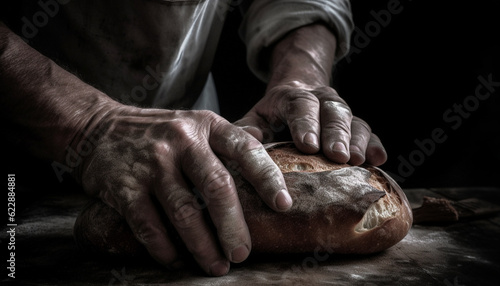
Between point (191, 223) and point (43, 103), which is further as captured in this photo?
point (43, 103)

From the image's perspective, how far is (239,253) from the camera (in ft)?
3.57

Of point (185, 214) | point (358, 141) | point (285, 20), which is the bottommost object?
point (185, 214)

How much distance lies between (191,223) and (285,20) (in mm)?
1250

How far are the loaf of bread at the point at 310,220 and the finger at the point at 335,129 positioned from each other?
5 cm

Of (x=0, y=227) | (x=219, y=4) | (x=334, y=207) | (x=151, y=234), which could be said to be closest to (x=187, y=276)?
(x=151, y=234)

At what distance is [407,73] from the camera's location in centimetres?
295

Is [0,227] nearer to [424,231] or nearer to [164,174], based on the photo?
[164,174]

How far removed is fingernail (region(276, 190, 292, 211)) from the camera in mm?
1110

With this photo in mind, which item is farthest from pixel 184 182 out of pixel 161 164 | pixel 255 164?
pixel 255 164

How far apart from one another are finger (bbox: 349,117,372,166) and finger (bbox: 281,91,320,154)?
0.36 ft

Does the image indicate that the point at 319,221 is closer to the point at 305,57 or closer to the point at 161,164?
the point at 161,164

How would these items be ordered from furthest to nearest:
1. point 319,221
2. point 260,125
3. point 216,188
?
point 260,125
point 319,221
point 216,188

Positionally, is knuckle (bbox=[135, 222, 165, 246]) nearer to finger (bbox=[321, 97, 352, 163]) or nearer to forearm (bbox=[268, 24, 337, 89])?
finger (bbox=[321, 97, 352, 163])

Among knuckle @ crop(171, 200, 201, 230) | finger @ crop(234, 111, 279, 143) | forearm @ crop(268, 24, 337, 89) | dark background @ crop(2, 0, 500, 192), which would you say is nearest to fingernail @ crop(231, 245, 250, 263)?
knuckle @ crop(171, 200, 201, 230)
